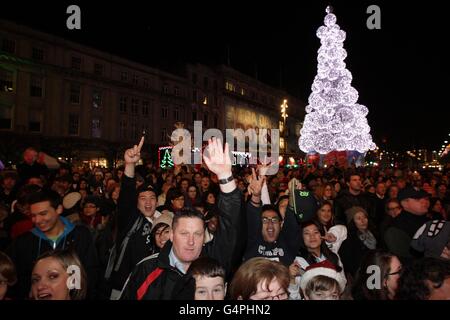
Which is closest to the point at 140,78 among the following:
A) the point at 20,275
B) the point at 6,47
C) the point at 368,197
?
the point at 6,47

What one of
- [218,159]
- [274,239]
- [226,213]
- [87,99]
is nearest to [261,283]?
[226,213]

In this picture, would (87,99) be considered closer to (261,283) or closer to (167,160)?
(167,160)

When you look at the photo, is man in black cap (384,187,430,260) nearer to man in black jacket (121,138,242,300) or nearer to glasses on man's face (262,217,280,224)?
glasses on man's face (262,217,280,224)

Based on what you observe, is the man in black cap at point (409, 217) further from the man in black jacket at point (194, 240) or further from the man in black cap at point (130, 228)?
the man in black cap at point (130, 228)

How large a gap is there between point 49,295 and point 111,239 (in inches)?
84.0

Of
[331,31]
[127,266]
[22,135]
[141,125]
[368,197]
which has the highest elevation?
[331,31]

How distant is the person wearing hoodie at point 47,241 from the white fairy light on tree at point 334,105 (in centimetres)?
2241

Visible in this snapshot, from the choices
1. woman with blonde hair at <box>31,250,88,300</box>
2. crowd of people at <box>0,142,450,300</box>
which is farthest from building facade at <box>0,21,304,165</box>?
woman with blonde hair at <box>31,250,88,300</box>

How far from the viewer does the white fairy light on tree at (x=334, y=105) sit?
79.1ft

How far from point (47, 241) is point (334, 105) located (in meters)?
23.5
